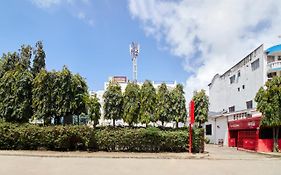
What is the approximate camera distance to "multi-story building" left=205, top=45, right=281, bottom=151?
32.5 m

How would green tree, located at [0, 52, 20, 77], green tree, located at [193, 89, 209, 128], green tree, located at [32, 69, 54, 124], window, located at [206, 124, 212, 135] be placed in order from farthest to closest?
window, located at [206, 124, 212, 135]
green tree, located at [193, 89, 209, 128]
green tree, located at [0, 52, 20, 77]
green tree, located at [32, 69, 54, 124]

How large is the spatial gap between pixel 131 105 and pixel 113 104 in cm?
128

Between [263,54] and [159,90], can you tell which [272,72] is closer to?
[263,54]

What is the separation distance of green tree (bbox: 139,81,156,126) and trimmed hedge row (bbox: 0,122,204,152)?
1.30 meters

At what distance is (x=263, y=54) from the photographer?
37.6m

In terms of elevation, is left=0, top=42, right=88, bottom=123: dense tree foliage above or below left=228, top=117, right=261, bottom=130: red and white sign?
above

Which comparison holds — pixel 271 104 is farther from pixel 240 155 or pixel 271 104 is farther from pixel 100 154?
pixel 100 154

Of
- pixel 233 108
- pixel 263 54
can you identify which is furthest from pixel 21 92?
pixel 233 108

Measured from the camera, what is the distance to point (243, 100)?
142 feet

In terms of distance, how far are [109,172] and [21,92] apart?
42.5ft

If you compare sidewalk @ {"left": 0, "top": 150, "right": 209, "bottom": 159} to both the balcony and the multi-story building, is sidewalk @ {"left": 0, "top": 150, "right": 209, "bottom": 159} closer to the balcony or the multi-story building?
the multi-story building

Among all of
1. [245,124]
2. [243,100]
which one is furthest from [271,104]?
[243,100]

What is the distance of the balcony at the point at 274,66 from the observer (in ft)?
120

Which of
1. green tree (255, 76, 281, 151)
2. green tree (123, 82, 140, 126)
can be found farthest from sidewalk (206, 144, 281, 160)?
green tree (123, 82, 140, 126)
